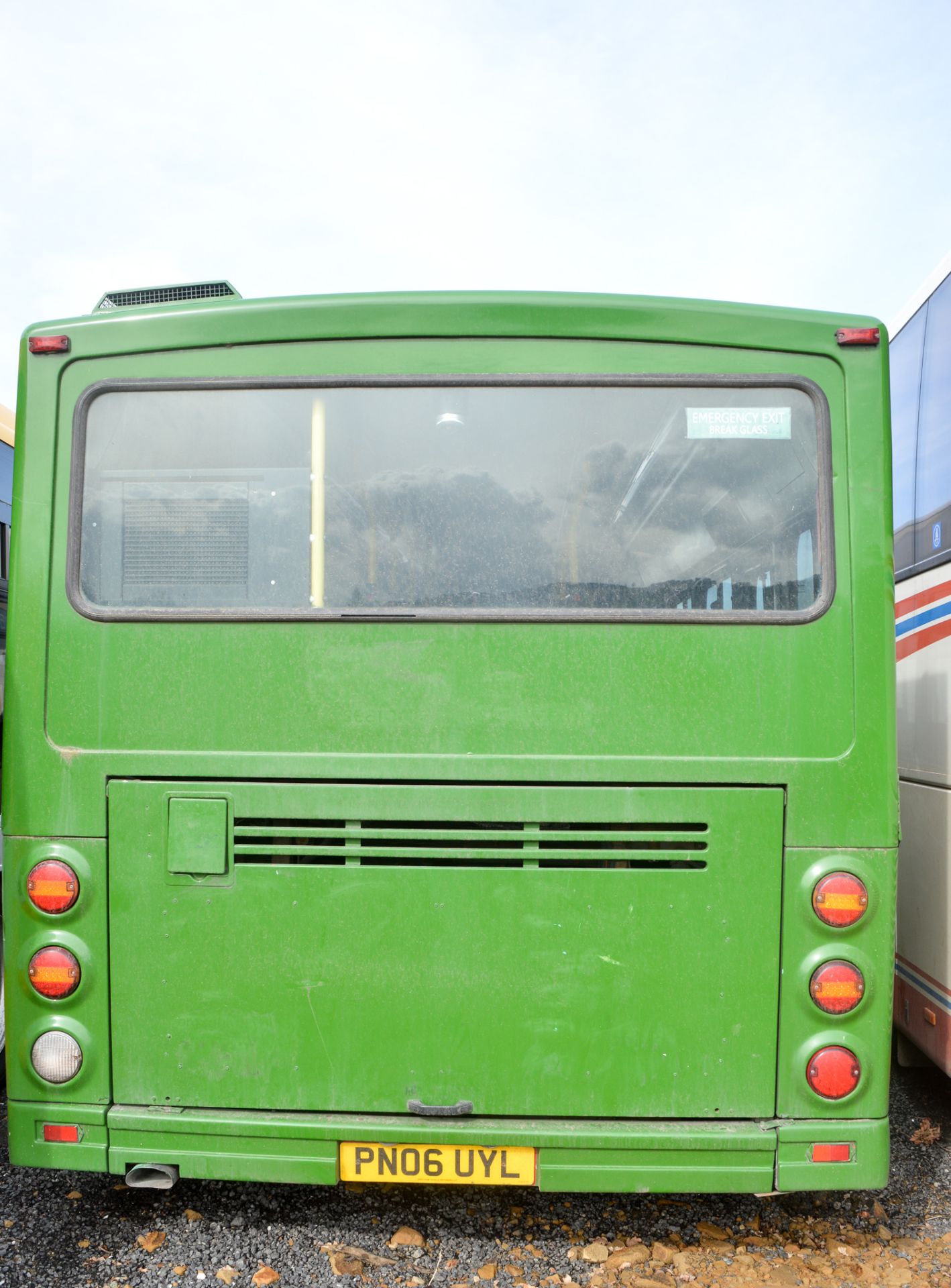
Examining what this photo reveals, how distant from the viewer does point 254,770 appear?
2939mm

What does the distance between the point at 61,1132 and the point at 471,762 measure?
5.57 ft

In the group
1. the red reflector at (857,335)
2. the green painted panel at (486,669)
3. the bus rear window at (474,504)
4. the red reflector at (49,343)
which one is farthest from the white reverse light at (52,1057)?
the red reflector at (857,335)

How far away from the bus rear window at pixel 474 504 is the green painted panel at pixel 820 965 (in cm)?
79

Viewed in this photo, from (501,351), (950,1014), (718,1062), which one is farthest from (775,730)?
(950,1014)

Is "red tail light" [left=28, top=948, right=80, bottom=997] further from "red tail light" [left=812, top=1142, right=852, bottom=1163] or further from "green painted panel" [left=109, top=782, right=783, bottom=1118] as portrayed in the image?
"red tail light" [left=812, top=1142, right=852, bottom=1163]

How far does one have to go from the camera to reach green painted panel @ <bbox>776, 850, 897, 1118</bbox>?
2.90m

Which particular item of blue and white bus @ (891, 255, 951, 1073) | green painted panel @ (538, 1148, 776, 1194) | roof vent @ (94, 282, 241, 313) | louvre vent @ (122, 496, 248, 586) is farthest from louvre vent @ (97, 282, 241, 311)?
green painted panel @ (538, 1148, 776, 1194)

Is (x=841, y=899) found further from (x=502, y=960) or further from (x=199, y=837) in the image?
(x=199, y=837)

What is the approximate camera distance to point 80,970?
2.98m

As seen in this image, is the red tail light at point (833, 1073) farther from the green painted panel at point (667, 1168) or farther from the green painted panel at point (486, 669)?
the green painted panel at point (486, 669)

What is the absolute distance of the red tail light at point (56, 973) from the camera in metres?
2.98

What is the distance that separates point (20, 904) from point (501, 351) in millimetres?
2267

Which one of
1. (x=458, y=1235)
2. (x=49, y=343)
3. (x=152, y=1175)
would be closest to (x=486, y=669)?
(x=49, y=343)

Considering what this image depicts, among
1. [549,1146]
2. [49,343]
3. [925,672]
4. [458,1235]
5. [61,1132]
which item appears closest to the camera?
[549,1146]
